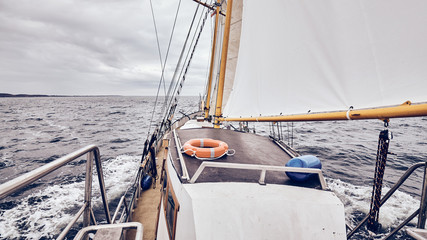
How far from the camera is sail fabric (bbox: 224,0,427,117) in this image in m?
2.05

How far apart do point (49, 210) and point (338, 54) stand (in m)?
11.8

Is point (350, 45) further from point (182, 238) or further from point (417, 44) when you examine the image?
point (182, 238)

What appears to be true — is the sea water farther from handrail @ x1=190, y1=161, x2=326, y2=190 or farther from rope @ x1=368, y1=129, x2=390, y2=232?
rope @ x1=368, y1=129, x2=390, y2=232

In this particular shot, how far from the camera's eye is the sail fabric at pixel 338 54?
205 cm

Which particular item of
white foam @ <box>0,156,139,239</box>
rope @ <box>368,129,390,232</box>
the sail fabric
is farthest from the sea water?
rope @ <box>368,129,390,232</box>

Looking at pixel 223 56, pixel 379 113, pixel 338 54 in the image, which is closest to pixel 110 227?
pixel 379 113

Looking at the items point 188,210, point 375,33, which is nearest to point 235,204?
point 188,210

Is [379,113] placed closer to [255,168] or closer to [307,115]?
[307,115]

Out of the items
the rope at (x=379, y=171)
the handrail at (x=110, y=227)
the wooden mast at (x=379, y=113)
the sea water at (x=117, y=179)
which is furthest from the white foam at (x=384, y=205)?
the handrail at (x=110, y=227)

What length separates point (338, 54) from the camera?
9.34ft

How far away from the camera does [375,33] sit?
7.62ft

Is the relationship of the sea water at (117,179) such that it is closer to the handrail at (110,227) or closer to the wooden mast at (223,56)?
the wooden mast at (223,56)

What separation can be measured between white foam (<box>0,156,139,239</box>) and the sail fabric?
6362 mm

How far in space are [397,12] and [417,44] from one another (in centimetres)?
42
